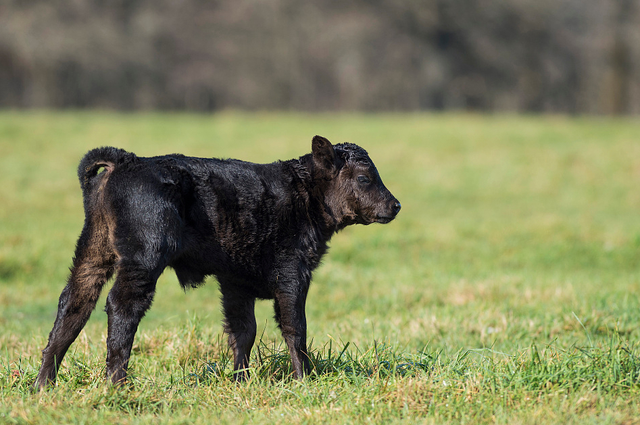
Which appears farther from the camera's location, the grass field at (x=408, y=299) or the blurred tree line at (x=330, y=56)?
the blurred tree line at (x=330, y=56)

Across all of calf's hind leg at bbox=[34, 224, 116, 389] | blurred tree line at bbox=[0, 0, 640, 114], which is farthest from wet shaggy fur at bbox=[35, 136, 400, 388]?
blurred tree line at bbox=[0, 0, 640, 114]

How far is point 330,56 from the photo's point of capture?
46594mm

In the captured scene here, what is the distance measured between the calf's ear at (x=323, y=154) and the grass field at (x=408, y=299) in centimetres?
127

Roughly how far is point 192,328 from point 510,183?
17.1m

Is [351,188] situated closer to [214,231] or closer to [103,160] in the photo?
[214,231]

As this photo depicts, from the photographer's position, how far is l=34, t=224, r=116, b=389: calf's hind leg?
13.8 ft

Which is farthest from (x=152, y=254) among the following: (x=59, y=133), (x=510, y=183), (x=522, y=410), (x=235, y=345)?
(x=59, y=133)

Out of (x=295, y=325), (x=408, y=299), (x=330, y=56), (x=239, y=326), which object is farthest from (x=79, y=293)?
(x=330, y=56)

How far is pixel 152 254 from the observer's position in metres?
3.95

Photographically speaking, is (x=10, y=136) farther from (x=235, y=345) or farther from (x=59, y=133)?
(x=235, y=345)

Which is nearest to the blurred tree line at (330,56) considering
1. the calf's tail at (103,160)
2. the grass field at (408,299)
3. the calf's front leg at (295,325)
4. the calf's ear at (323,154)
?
the grass field at (408,299)

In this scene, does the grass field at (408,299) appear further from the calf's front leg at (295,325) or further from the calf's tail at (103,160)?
the calf's tail at (103,160)

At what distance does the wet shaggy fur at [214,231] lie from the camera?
13.0 ft

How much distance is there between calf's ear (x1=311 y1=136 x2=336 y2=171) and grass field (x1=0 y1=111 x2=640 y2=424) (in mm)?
1267
